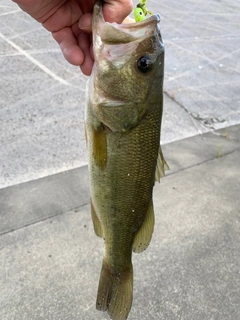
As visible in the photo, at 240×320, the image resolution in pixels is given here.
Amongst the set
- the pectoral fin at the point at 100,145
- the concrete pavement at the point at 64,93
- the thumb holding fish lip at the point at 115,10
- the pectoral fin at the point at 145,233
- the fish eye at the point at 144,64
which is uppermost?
the thumb holding fish lip at the point at 115,10

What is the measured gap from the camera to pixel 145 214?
1878 millimetres

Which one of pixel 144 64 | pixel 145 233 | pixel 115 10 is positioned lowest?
pixel 145 233

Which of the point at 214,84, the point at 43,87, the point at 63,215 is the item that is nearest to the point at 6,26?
the point at 43,87

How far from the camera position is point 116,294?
1.96 meters

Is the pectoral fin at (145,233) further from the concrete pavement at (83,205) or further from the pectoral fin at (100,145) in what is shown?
the concrete pavement at (83,205)

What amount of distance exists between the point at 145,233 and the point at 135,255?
1584 millimetres

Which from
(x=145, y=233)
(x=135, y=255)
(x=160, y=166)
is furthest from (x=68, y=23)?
(x=135, y=255)

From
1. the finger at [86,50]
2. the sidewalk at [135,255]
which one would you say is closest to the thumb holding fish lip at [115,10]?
the finger at [86,50]

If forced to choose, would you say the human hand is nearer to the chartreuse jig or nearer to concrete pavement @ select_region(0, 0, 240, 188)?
the chartreuse jig

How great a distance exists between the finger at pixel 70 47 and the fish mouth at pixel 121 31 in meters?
0.39

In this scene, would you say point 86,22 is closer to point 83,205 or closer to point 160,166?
point 160,166

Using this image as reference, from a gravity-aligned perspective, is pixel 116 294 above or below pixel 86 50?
below

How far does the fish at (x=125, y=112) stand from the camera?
1.67m

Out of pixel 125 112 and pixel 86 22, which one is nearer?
pixel 125 112
